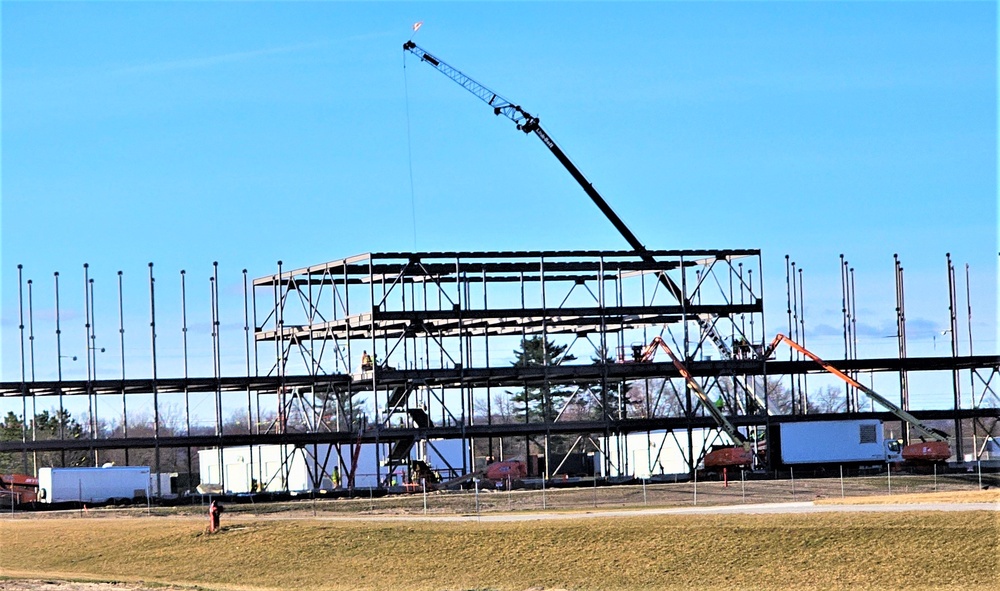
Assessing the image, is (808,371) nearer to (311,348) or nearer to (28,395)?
(311,348)

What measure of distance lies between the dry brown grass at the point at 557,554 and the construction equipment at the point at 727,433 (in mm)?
33514

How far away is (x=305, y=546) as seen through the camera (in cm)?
5356

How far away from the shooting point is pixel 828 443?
290ft

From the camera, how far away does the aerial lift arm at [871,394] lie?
303 ft

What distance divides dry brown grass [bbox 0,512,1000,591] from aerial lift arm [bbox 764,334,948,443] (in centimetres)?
4399

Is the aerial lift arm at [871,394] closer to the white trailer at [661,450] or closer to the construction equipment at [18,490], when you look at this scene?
the white trailer at [661,450]

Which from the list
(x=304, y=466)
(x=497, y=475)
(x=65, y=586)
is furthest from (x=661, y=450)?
(x=65, y=586)

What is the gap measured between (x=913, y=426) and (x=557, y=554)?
173 feet

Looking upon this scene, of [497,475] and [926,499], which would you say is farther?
[497,475]

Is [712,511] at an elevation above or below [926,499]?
below

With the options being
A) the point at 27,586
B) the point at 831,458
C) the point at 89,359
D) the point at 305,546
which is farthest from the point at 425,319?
the point at 27,586

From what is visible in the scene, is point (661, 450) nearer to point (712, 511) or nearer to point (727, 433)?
point (727, 433)

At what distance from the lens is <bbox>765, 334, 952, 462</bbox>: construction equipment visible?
86125 millimetres

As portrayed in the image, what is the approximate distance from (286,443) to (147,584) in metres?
34.8
